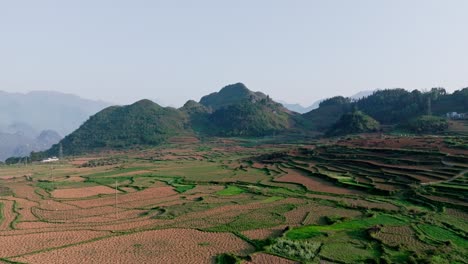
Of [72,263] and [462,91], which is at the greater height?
[462,91]

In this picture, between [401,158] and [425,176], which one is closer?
[425,176]

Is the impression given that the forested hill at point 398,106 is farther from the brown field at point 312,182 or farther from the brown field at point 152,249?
the brown field at point 152,249

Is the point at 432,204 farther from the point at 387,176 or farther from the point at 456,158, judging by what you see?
the point at 456,158

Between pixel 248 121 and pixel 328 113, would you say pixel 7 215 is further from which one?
pixel 328 113

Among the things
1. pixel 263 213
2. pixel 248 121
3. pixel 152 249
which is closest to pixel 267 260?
pixel 152 249

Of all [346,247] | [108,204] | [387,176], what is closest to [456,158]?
[387,176]
